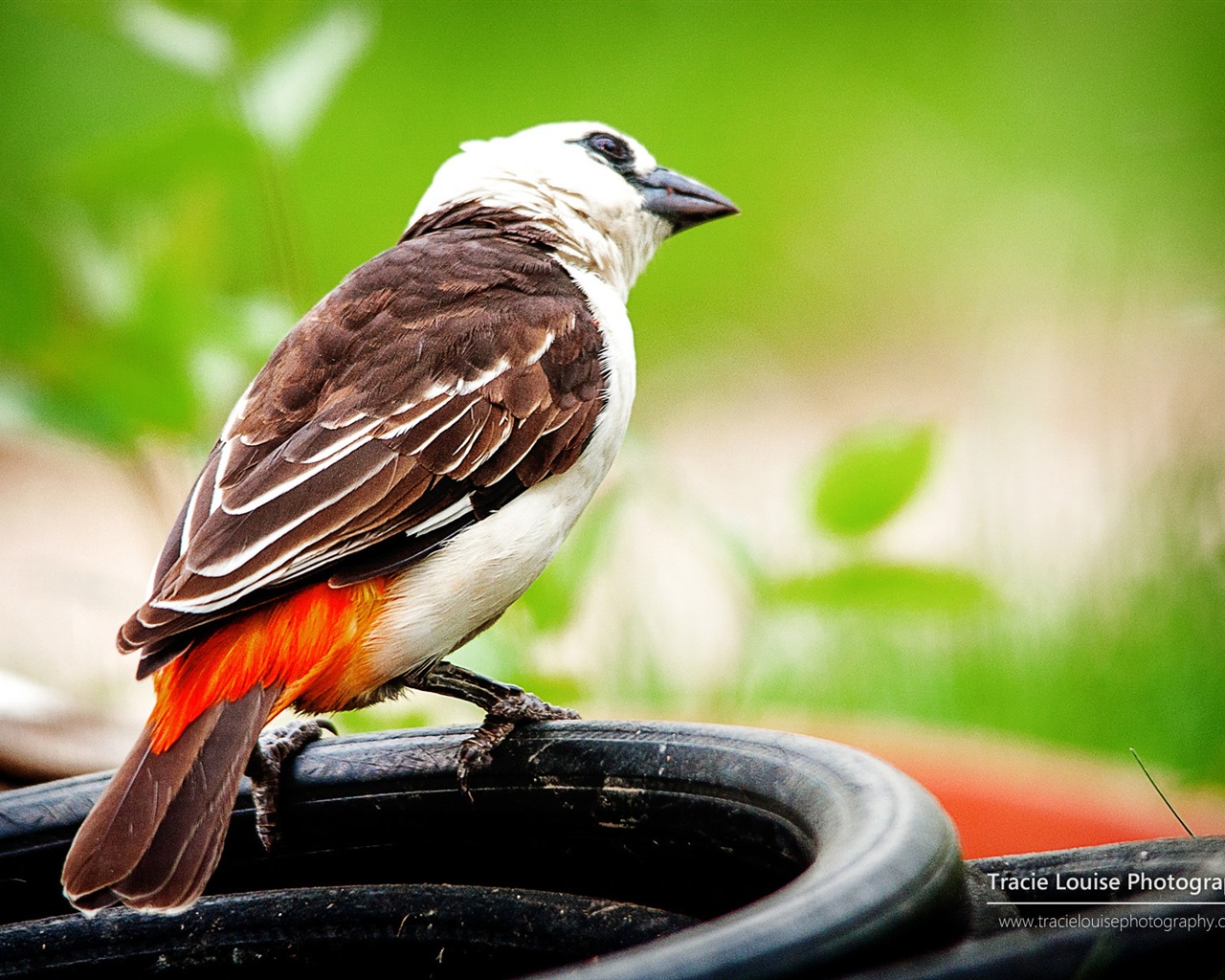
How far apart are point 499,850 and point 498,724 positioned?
28 cm

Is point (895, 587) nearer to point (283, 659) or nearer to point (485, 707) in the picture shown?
point (485, 707)

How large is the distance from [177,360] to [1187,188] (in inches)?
164

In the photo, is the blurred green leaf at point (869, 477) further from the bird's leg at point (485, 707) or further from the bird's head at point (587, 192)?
the bird's leg at point (485, 707)

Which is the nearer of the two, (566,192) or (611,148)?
(566,192)

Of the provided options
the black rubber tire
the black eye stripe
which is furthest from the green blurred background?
the black rubber tire

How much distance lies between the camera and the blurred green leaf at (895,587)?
361cm

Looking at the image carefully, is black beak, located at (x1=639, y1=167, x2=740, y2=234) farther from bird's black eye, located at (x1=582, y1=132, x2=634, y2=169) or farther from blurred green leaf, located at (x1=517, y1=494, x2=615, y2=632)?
blurred green leaf, located at (x1=517, y1=494, x2=615, y2=632)

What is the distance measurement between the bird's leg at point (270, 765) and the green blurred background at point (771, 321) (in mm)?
855

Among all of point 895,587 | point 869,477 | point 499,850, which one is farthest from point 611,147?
point 499,850

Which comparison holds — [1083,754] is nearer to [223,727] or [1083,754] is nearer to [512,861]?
[512,861]

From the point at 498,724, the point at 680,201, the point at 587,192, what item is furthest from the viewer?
the point at 680,201

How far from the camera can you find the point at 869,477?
3594mm

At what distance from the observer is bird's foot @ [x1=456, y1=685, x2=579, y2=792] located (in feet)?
7.82

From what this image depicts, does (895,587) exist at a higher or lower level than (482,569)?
lower
